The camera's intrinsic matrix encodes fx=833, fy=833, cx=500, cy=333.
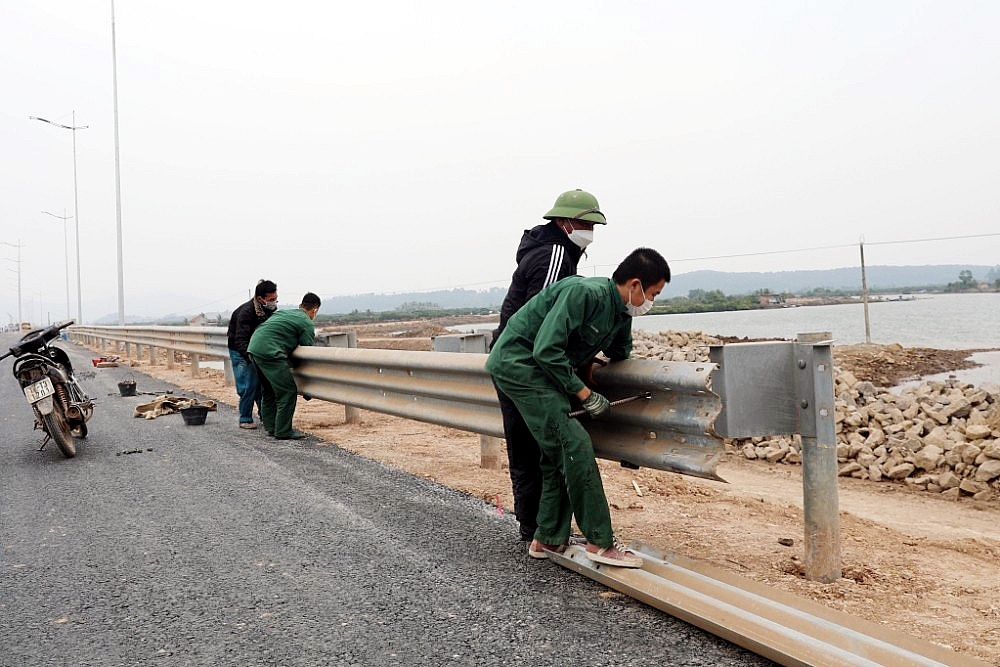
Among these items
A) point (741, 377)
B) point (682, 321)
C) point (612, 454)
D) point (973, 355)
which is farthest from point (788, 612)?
point (682, 321)

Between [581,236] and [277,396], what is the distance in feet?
14.7

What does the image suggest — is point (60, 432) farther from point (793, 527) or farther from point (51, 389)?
point (793, 527)

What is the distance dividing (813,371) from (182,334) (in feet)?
45.4

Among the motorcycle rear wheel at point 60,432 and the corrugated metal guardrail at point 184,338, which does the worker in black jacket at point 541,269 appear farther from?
the corrugated metal guardrail at point 184,338

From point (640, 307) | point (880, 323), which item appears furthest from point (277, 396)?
point (880, 323)

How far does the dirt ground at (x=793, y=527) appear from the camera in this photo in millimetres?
3131

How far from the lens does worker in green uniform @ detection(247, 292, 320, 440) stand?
7590 mm

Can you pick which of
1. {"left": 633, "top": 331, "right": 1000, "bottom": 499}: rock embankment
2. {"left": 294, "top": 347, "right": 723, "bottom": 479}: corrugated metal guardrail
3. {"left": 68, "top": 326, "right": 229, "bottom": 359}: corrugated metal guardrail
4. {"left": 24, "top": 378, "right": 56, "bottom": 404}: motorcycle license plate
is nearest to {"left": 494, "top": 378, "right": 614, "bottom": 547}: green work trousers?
{"left": 294, "top": 347, "right": 723, "bottom": 479}: corrugated metal guardrail

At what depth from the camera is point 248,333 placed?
888 cm

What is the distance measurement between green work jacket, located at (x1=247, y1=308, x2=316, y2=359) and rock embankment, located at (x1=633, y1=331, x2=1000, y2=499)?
3.59 metres

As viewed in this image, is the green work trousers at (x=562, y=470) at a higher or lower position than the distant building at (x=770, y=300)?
lower

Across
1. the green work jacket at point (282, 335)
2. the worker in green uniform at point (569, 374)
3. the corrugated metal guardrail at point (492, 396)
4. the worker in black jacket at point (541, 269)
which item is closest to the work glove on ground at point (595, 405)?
the worker in green uniform at point (569, 374)

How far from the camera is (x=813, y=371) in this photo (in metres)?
3.27

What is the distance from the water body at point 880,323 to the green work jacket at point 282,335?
49.2ft
